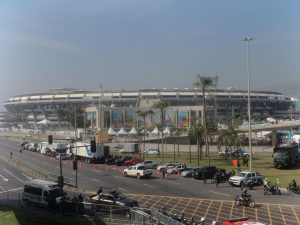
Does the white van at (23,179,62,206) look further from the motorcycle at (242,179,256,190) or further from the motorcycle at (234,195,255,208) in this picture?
the motorcycle at (242,179,256,190)

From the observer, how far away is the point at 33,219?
1272 inches

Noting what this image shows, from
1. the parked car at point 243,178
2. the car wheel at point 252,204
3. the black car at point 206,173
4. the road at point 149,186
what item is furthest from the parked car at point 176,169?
the car wheel at point 252,204

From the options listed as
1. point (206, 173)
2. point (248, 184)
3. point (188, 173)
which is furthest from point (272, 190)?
point (188, 173)

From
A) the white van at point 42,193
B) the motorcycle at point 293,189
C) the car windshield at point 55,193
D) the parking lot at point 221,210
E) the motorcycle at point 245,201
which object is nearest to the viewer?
the parking lot at point 221,210

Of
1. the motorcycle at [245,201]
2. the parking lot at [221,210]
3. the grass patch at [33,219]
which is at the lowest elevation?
the parking lot at [221,210]

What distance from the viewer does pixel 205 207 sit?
125 ft

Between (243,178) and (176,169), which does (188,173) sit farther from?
(243,178)

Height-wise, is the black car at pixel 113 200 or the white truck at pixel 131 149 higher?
the white truck at pixel 131 149

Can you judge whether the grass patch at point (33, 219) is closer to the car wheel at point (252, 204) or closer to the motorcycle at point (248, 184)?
the car wheel at point (252, 204)

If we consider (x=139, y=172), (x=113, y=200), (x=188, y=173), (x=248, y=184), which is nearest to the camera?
(x=113, y=200)

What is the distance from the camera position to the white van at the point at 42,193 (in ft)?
121

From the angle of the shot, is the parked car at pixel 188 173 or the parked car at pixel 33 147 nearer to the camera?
the parked car at pixel 188 173

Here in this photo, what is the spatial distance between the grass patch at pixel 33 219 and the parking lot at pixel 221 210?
7.61 meters

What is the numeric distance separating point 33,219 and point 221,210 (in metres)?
14.5
